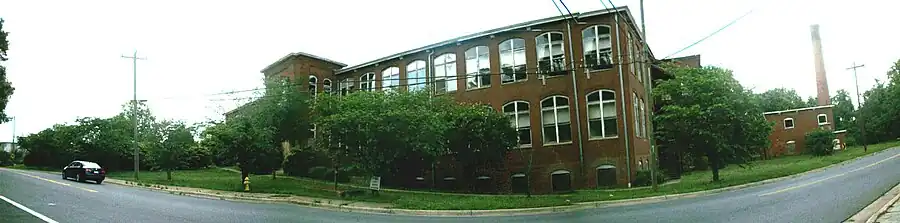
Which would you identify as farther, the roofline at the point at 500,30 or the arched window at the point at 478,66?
the arched window at the point at 478,66

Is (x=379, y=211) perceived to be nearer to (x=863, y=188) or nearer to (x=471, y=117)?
(x=471, y=117)

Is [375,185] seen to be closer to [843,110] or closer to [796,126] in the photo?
[796,126]

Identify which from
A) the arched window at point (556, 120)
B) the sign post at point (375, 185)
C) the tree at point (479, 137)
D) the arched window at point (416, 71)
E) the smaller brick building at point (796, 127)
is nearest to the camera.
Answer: the sign post at point (375, 185)

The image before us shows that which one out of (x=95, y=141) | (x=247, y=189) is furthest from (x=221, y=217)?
(x=95, y=141)

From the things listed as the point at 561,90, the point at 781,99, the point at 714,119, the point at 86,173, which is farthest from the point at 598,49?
the point at 781,99

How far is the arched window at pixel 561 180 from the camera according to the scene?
1254 inches

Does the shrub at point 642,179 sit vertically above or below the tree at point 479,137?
below

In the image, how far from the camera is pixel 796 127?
59.7 meters

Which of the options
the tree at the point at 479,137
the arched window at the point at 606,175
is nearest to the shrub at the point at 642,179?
the arched window at the point at 606,175

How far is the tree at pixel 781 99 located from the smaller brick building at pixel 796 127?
16.9 metres

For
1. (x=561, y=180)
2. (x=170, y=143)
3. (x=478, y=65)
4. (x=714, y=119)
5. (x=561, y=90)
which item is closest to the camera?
(x=714, y=119)

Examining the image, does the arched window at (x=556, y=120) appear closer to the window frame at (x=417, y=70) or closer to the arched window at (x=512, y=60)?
the arched window at (x=512, y=60)

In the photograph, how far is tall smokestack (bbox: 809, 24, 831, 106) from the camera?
71.8 m

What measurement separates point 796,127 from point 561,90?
3771 centimetres
